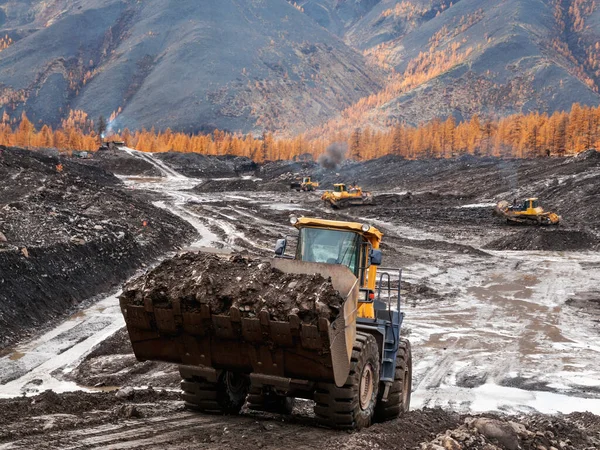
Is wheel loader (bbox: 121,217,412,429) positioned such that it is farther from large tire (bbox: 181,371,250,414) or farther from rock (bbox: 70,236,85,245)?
rock (bbox: 70,236,85,245)

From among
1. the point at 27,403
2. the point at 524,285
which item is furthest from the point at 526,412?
the point at 524,285

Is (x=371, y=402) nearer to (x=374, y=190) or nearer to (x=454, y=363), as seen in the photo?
(x=454, y=363)

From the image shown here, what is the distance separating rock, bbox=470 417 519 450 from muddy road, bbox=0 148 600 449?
0.14 meters

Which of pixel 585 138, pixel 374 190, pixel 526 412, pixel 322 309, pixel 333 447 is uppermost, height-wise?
pixel 585 138

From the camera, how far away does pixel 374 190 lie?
74438mm

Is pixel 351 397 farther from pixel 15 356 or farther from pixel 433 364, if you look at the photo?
pixel 15 356

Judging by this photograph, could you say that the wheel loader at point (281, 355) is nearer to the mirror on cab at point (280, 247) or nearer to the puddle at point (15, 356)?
the mirror on cab at point (280, 247)

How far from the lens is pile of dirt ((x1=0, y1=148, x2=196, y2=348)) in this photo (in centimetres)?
1647

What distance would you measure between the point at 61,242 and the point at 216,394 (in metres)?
14.8

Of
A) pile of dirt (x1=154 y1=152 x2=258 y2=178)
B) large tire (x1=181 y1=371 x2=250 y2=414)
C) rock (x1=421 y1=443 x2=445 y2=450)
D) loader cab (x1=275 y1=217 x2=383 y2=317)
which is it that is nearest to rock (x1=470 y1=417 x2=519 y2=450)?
rock (x1=421 y1=443 x2=445 y2=450)

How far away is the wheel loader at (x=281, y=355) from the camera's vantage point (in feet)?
20.4

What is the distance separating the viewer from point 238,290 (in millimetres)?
6422

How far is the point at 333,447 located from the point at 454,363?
8405mm

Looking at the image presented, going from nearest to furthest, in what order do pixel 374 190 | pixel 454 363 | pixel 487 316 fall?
pixel 454 363
pixel 487 316
pixel 374 190
